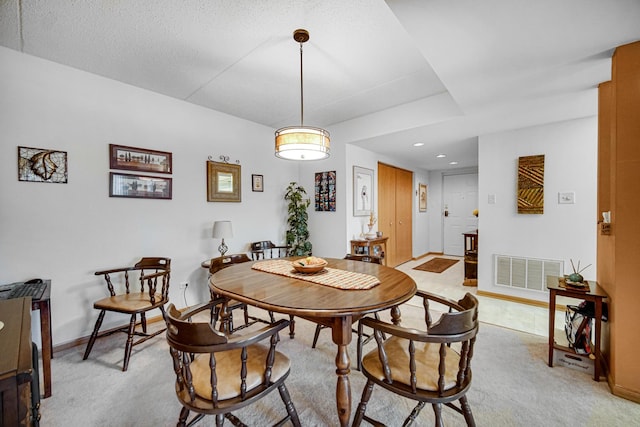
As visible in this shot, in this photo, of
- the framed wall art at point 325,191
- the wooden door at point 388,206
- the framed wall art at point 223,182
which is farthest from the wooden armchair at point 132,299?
the wooden door at point 388,206

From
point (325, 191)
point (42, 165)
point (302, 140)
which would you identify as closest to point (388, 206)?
point (325, 191)

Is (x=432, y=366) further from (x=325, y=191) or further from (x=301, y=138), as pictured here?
(x=325, y=191)

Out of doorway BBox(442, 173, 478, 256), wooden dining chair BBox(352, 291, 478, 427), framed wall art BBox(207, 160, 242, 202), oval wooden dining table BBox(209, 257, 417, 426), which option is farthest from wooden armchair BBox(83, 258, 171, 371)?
doorway BBox(442, 173, 478, 256)

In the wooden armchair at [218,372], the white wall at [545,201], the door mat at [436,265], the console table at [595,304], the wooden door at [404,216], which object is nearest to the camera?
the wooden armchair at [218,372]

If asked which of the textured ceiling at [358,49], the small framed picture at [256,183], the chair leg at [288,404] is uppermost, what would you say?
the textured ceiling at [358,49]

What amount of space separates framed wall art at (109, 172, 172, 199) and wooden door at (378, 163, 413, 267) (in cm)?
349

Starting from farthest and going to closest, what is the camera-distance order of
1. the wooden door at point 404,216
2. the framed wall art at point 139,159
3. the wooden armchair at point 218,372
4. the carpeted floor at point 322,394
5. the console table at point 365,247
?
the wooden door at point 404,216 < the console table at point 365,247 < the framed wall art at point 139,159 < the carpeted floor at point 322,394 < the wooden armchair at point 218,372

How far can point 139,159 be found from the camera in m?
2.84

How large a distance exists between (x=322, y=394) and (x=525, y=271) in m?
3.20

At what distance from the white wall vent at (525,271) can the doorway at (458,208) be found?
3253 mm

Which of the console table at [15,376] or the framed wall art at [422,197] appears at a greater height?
the framed wall art at [422,197]

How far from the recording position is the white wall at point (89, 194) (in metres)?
2.20

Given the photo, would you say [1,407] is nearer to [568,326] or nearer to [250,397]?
[250,397]

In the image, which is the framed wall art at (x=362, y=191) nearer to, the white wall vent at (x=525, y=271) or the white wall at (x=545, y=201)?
the white wall at (x=545, y=201)
